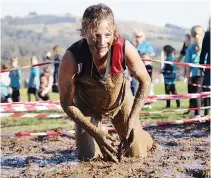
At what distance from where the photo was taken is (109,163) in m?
5.17

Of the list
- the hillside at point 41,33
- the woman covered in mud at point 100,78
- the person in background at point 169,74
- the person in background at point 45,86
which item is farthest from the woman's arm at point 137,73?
the person in background at point 45,86

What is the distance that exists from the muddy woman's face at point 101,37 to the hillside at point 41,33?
268 cm

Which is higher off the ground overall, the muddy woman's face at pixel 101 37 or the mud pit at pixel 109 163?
the muddy woman's face at pixel 101 37

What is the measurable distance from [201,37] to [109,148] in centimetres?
491

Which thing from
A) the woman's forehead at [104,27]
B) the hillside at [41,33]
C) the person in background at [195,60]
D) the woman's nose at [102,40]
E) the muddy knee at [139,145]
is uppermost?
the woman's forehead at [104,27]

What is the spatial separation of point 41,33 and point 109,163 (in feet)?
150

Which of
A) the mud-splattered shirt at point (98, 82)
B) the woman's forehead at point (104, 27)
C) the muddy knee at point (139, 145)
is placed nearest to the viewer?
the woman's forehead at point (104, 27)

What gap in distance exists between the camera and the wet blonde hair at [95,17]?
4.26 metres

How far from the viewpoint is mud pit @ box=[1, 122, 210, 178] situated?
4973 millimetres

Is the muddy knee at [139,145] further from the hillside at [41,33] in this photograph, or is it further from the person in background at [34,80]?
the person in background at [34,80]

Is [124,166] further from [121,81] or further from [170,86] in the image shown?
[170,86]

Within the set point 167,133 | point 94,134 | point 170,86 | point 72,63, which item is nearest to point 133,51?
point 72,63

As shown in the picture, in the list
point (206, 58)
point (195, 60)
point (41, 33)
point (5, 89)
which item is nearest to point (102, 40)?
point (206, 58)

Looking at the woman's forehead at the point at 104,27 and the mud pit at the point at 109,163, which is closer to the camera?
the woman's forehead at the point at 104,27
